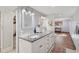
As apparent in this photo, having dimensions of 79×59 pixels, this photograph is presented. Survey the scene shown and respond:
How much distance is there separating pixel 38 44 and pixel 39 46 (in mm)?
36

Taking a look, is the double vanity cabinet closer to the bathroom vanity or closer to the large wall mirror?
the bathroom vanity

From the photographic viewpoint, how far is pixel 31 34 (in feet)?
4.75

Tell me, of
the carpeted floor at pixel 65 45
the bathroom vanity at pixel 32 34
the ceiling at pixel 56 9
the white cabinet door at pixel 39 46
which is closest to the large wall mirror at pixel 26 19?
the bathroom vanity at pixel 32 34

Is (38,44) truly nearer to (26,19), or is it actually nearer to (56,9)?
(26,19)

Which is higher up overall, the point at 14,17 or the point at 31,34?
the point at 14,17

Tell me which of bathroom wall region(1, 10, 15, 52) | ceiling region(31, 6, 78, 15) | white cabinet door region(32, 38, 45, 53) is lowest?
white cabinet door region(32, 38, 45, 53)

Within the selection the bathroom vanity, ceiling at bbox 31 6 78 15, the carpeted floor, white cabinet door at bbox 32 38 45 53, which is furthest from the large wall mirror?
the carpeted floor

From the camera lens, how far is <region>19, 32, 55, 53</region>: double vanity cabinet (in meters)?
1.38

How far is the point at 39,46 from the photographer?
4.66ft

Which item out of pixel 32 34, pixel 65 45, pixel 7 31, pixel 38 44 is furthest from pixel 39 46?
pixel 7 31

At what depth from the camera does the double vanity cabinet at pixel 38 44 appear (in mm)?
1379
